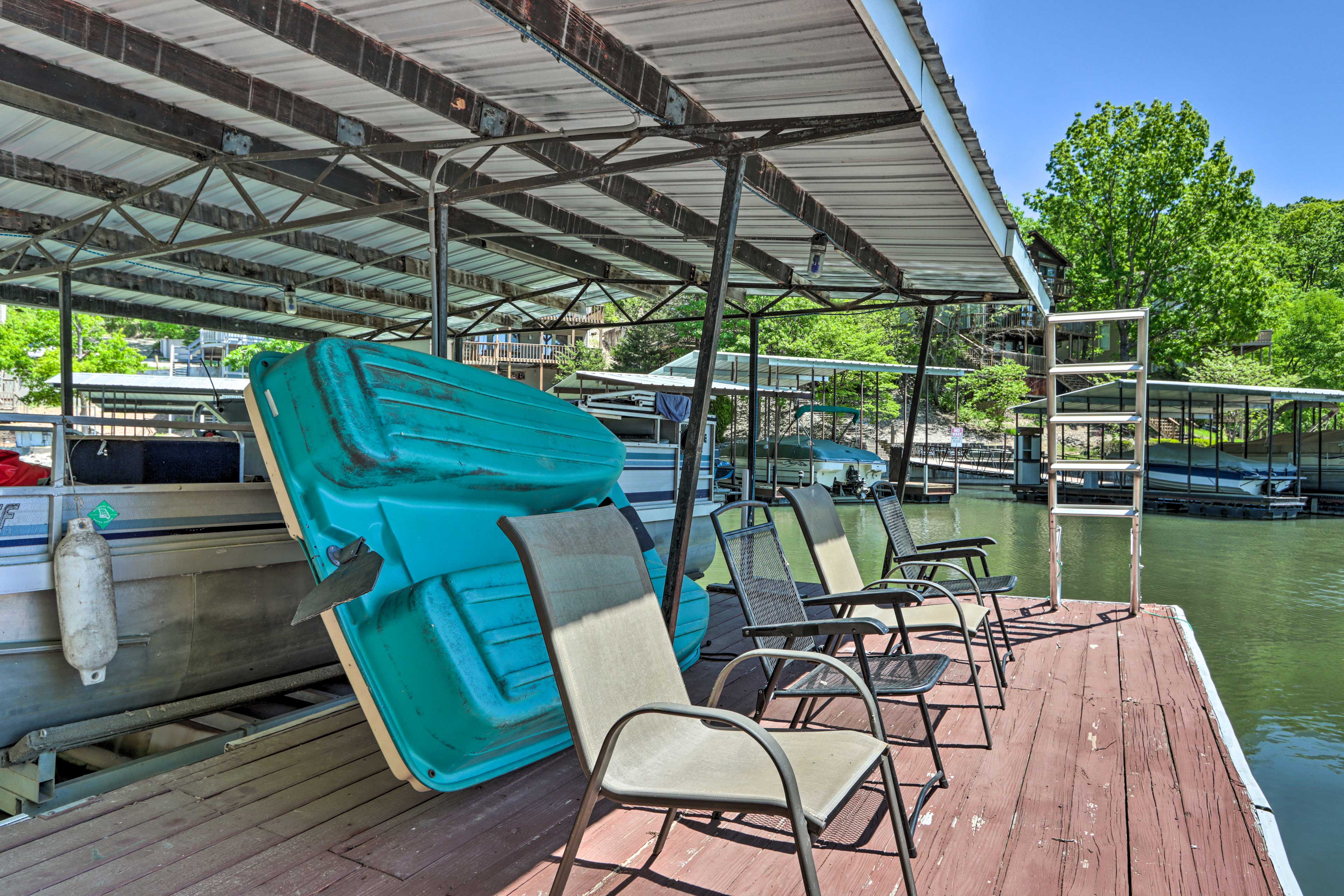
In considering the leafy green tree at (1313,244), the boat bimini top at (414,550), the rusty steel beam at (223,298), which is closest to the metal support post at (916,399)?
the boat bimini top at (414,550)

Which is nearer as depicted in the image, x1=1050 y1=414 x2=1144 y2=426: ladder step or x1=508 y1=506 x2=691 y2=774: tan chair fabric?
x1=508 y1=506 x2=691 y2=774: tan chair fabric

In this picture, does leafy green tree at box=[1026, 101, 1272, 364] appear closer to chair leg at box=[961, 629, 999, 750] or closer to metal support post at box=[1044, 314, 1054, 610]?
metal support post at box=[1044, 314, 1054, 610]

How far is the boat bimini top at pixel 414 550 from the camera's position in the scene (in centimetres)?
274

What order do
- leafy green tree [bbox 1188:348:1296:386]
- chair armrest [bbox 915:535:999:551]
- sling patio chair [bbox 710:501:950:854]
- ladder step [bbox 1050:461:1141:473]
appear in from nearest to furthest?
sling patio chair [bbox 710:501:950:854]
chair armrest [bbox 915:535:999:551]
ladder step [bbox 1050:461:1141:473]
leafy green tree [bbox 1188:348:1296:386]

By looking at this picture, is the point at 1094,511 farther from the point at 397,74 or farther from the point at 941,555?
the point at 397,74

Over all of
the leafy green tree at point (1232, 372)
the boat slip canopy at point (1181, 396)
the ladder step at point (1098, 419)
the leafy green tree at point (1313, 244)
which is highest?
the leafy green tree at point (1313, 244)

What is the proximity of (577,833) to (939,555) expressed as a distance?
3498 millimetres

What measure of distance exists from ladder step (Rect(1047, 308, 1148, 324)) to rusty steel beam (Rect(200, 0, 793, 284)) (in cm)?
317

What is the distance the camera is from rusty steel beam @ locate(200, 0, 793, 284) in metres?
3.66

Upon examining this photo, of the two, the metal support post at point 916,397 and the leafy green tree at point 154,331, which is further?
the leafy green tree at point 154,331

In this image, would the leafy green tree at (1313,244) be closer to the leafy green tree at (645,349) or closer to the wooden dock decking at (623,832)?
the leafy green tree at (645,349)

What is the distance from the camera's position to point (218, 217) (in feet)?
25.2

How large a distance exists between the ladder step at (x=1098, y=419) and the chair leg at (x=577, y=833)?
513 centimetres

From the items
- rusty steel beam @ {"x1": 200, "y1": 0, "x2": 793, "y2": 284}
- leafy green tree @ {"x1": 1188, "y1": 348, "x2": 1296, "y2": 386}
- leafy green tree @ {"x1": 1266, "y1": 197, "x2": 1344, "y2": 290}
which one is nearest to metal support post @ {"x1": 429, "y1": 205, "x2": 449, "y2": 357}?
rusty steel beam @ {"x1": 200, "y1": 0, "x2": 793, "y2": 284}
